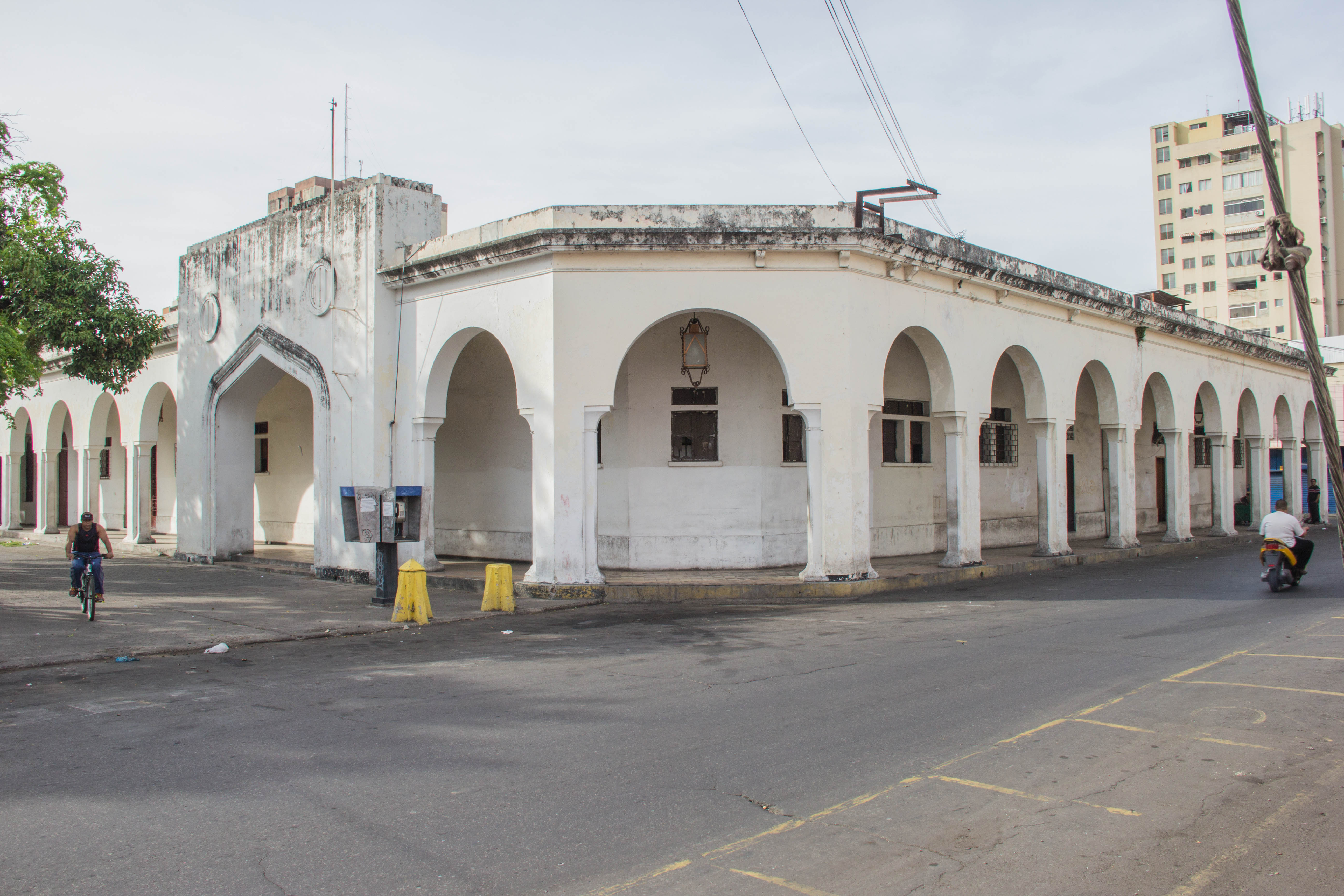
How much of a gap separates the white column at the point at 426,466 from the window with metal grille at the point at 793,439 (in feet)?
18.3

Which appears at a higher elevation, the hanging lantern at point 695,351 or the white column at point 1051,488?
the hanging lantern at point 695,351

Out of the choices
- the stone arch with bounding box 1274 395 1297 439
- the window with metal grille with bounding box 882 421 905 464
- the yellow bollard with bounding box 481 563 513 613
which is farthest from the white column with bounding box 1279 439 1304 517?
the yellow bollard with bounding box 481 563 513 613

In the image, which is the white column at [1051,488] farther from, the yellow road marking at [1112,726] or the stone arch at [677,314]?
the yellow road marking at [1112,726]

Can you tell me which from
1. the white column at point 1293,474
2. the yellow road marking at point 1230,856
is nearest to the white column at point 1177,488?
the white column at point 1293,474

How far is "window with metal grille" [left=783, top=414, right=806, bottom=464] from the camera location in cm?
1546

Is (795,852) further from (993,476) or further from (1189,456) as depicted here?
(1189,456)

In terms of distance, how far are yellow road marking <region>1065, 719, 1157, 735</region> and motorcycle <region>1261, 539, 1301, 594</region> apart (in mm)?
9358

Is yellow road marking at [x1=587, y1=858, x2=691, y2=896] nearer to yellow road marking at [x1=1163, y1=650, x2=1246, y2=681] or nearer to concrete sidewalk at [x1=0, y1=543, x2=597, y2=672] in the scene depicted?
yellow road marking at [x1=1163, y1=650, x2=1246, y2=681]

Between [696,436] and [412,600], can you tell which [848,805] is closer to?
[412,600]

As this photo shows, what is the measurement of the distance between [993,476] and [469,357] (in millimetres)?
11137

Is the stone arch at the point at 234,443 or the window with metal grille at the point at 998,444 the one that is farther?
the window with metal grille at the point at 998,444

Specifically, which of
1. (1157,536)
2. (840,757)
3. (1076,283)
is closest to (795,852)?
(840,757)

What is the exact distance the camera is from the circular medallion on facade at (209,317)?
60.5 feet

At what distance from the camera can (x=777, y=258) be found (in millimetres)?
13367
